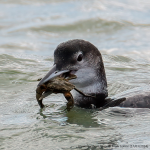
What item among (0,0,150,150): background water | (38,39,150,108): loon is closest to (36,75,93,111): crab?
(38,39,150,108): loon

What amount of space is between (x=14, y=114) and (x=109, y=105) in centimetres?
155

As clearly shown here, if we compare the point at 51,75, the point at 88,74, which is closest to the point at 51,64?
the point at 88,74

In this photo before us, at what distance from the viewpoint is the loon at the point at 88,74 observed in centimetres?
718

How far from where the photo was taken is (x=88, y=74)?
7508 mm

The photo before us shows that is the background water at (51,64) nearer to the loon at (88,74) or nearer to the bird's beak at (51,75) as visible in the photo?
the loon at (88,74)

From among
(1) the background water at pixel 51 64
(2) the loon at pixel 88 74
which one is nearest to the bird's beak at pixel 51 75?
(2) the loon at pixel 88 74

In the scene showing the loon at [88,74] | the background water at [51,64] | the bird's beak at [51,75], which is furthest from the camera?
the loon at [88,74]

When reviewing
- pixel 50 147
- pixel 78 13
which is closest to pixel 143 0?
pixel 78 13

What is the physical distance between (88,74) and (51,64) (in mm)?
4126

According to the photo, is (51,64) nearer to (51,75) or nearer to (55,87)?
(51,75)

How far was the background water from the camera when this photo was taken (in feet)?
20.7

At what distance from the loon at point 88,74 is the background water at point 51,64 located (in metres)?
0.19

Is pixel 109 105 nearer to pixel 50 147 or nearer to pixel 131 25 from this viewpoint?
pixel 50 147

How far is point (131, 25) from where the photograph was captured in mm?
15758
